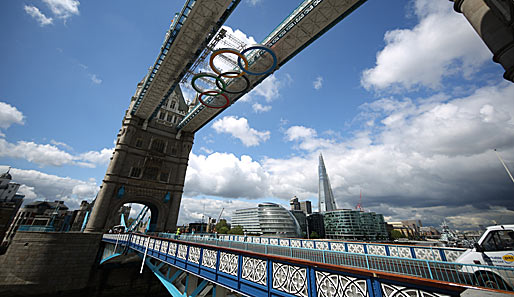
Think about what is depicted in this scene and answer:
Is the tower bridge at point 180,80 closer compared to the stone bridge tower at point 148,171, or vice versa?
the tower bridge at point 180,80

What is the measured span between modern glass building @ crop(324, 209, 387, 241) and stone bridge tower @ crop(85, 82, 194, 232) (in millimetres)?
84322

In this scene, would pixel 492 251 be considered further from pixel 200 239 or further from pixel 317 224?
pixel 317 224

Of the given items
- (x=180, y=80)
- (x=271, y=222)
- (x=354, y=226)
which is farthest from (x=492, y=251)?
(x=354, y=226)

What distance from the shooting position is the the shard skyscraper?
15562 centimetres

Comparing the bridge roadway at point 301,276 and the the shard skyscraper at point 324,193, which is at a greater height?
the the shard skyscraper at point 324,193

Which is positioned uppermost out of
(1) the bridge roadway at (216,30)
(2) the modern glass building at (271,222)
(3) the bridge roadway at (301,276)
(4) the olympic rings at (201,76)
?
(1) the bridge roadway at (216,30)

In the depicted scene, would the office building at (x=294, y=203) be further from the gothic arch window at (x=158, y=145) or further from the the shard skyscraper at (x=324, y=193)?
the gothic arch window at (x=158, y=145)

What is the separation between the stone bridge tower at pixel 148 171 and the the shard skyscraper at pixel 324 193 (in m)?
139

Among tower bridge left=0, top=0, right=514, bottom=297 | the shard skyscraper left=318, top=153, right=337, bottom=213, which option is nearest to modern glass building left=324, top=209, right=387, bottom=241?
the shard skyscraper left=318, top=153, right=337, bottom=213

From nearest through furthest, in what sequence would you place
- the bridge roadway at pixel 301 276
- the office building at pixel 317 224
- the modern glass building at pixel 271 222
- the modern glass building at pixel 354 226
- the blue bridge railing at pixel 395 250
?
the bridge roadway at pixel 301 276, the blue bridge railing at pixel 395 250, the modern glass building at pixel 271 222, the modern glass building at pixel 354 226, the office building at pixel 317 224

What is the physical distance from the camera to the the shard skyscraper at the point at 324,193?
15562 centimetres

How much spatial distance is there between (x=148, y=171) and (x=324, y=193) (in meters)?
147

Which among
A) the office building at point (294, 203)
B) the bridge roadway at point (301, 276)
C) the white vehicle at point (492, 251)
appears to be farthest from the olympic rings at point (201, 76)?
the office building at point (294, 203)

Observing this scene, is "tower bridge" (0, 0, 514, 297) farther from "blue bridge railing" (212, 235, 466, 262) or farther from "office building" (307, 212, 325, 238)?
"office building" (307, 212, 325, 238)
